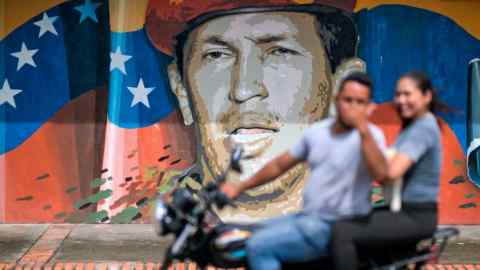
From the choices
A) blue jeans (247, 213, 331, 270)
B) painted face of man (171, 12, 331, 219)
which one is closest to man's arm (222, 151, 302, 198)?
blue jeans (247, 213, 331, 270)

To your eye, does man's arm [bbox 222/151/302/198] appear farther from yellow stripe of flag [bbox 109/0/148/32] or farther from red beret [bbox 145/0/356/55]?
yellow stripe of flag [bbox 109/0/148/32]

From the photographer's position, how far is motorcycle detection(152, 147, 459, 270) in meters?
3.70

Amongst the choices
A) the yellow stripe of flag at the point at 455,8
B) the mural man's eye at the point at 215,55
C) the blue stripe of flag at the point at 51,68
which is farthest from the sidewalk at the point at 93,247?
the yellow stripe of flag at the point at 455,8

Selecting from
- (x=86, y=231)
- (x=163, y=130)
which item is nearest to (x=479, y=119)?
(x=163, y=130)

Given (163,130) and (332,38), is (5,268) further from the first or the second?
(332,38)

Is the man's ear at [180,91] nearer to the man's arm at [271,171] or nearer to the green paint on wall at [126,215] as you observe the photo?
the green paint on wall at [126,215]

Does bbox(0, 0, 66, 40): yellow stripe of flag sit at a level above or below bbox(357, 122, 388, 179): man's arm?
above

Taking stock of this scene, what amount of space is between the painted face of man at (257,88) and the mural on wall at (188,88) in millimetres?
A: 11

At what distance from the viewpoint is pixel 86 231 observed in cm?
765

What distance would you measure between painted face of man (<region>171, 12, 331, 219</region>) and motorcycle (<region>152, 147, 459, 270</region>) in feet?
12.7

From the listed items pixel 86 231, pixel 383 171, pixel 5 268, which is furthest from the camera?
pixel 86 231

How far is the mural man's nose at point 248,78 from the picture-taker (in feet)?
25.2

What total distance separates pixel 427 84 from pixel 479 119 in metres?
4.28

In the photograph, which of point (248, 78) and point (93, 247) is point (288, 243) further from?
point (248, 78)
